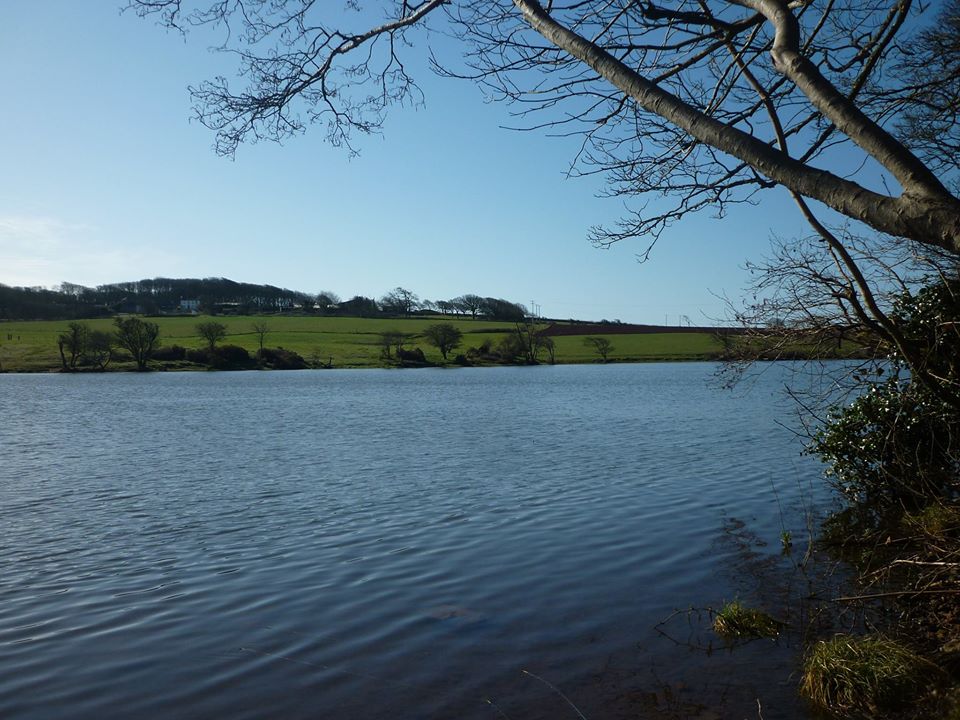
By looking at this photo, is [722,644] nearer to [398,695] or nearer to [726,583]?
[726,583]

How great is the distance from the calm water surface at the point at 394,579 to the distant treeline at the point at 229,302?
4928 inches

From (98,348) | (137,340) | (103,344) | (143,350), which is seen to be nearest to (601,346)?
(143,350)

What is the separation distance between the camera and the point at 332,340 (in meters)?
119

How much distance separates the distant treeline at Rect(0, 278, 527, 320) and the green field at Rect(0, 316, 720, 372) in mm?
8673

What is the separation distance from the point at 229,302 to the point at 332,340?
47357 millimetres

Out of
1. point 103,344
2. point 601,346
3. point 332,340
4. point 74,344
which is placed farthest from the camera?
point 332,340

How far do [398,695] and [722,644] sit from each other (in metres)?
3.00

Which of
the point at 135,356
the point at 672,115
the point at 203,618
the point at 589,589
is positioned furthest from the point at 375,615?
the point at 135,356

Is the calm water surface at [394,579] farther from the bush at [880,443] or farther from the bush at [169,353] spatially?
the bush at [169,353]

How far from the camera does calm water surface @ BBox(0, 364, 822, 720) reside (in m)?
6.22

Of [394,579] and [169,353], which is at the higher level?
[169,353]

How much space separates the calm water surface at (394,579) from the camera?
20.4ft

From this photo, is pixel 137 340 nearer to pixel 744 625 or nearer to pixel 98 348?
pixel 98 348

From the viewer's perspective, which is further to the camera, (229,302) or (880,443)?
(229,302)
